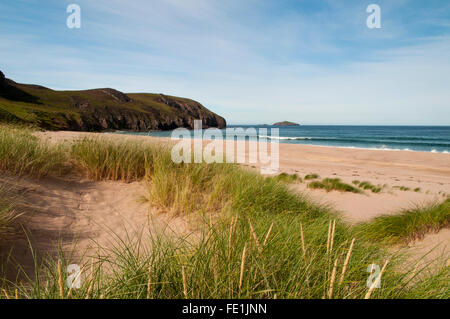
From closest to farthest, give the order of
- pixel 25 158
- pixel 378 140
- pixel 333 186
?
pixel 25 158
pixel 333 186
pixel 378 140

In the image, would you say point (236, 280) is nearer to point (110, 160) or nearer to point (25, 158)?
point (110, 160)

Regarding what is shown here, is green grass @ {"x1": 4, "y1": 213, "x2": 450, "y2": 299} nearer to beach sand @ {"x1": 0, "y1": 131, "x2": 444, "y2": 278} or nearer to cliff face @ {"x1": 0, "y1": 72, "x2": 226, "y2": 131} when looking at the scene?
beach sand @ {"x1": 0, "y1": 131, "x2": 444, "y2": 278}

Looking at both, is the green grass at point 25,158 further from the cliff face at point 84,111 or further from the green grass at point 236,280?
the cliff face at point 84,111

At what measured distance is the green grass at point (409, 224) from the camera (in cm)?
402

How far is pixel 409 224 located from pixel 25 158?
7314 millimetres

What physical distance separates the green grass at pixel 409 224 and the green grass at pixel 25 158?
6.25 meters

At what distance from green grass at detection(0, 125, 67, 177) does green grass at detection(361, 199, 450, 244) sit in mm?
6250

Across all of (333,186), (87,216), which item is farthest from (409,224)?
(87,216)

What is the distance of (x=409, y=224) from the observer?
13.6ft

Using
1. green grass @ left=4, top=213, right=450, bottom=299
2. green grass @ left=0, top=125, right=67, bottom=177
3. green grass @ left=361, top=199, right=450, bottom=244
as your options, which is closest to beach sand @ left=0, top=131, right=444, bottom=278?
green grass @ left=361, top=199, right=450, bottom=244

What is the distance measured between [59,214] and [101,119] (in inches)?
2951

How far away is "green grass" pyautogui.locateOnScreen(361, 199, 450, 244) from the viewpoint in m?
4.02

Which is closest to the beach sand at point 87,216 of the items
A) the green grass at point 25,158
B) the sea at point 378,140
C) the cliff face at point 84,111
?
the green grass at point 25,158
